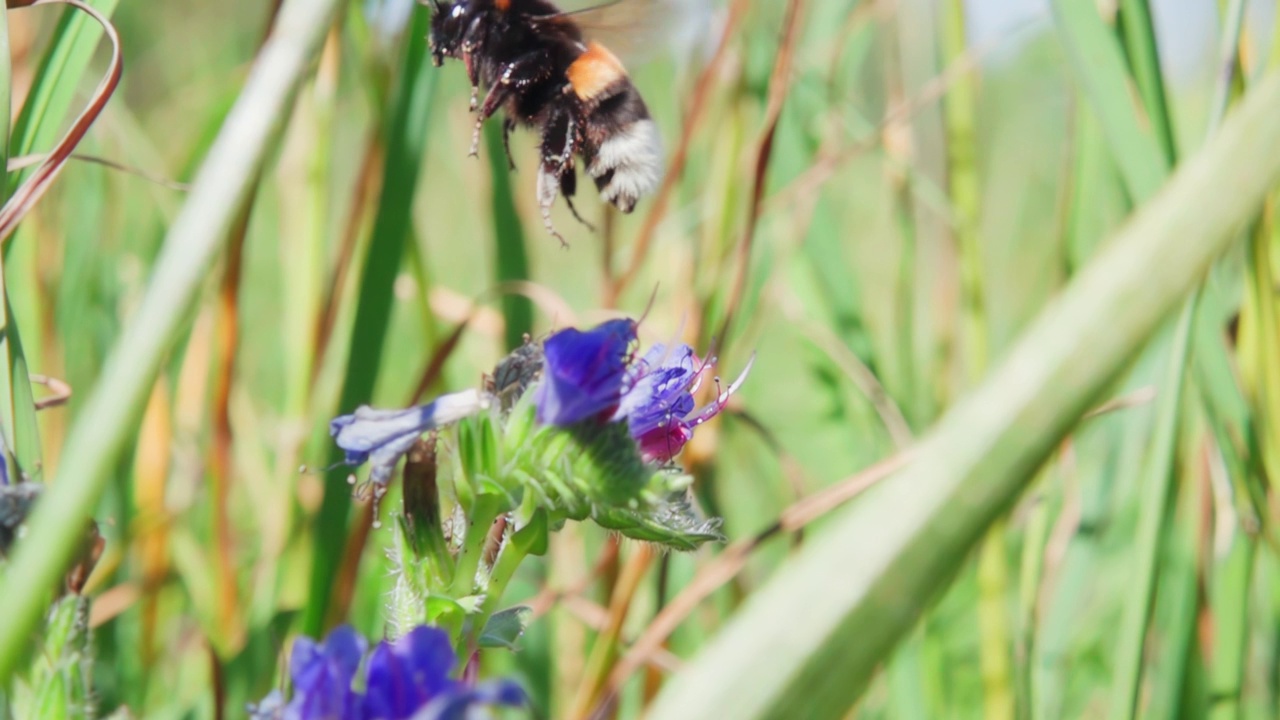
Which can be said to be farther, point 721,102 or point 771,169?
point 721,102

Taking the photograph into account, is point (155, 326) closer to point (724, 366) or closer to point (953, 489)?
point (953, 489)

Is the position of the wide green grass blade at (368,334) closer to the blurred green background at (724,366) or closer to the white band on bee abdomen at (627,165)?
the blurred green background at (724,366)

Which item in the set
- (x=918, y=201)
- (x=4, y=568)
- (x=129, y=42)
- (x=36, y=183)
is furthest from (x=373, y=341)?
(x=129, y=42)

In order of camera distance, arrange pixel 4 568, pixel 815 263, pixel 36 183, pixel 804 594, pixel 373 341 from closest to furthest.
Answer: pixel 804 594 < pixel 4 568 < pixel 36 183 < pixel 373 341 < pixel 815 263

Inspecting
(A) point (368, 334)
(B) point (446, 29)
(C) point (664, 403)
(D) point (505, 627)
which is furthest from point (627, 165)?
(D) point (505, 627)

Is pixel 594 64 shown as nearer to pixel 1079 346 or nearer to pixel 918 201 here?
pixel 918 201

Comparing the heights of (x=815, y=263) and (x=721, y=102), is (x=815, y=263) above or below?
below

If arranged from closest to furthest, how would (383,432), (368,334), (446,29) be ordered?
(383,432)
(368,334)
(446,29)
